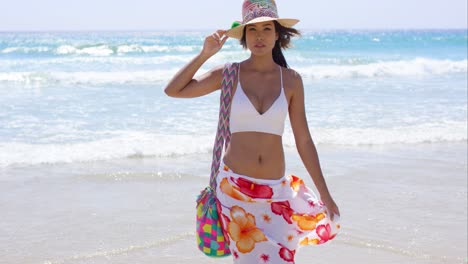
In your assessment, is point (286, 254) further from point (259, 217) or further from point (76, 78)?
point (76, 78)

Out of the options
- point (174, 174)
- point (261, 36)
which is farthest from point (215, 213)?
point (174, 174)

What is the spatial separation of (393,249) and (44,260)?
258 centimetres

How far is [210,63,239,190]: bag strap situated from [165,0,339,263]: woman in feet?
0.08

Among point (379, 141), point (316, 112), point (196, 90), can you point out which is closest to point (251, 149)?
point (196, 90)

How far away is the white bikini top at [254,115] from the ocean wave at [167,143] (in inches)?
208

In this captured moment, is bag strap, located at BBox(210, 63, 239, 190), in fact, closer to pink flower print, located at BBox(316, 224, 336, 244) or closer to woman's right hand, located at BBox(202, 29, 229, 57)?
woman's right hand, located at BBox(202, 29, 229, 57)

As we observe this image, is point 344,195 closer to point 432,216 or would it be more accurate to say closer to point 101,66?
point 432,216

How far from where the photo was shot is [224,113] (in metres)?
2.94

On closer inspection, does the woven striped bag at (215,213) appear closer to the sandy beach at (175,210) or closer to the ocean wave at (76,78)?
the sandy beach at (175,210)

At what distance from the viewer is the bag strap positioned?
2.94 meters

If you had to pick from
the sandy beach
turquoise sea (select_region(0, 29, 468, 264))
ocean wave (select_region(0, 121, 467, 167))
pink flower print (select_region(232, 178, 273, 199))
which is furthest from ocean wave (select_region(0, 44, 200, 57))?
pink flower print (select_region(232, 178, 273, 199))

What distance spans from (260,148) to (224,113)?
0.74 feet

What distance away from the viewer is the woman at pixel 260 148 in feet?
9.48

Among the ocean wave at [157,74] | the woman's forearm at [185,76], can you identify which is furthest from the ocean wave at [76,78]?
the woman's forearm at [185,76]
